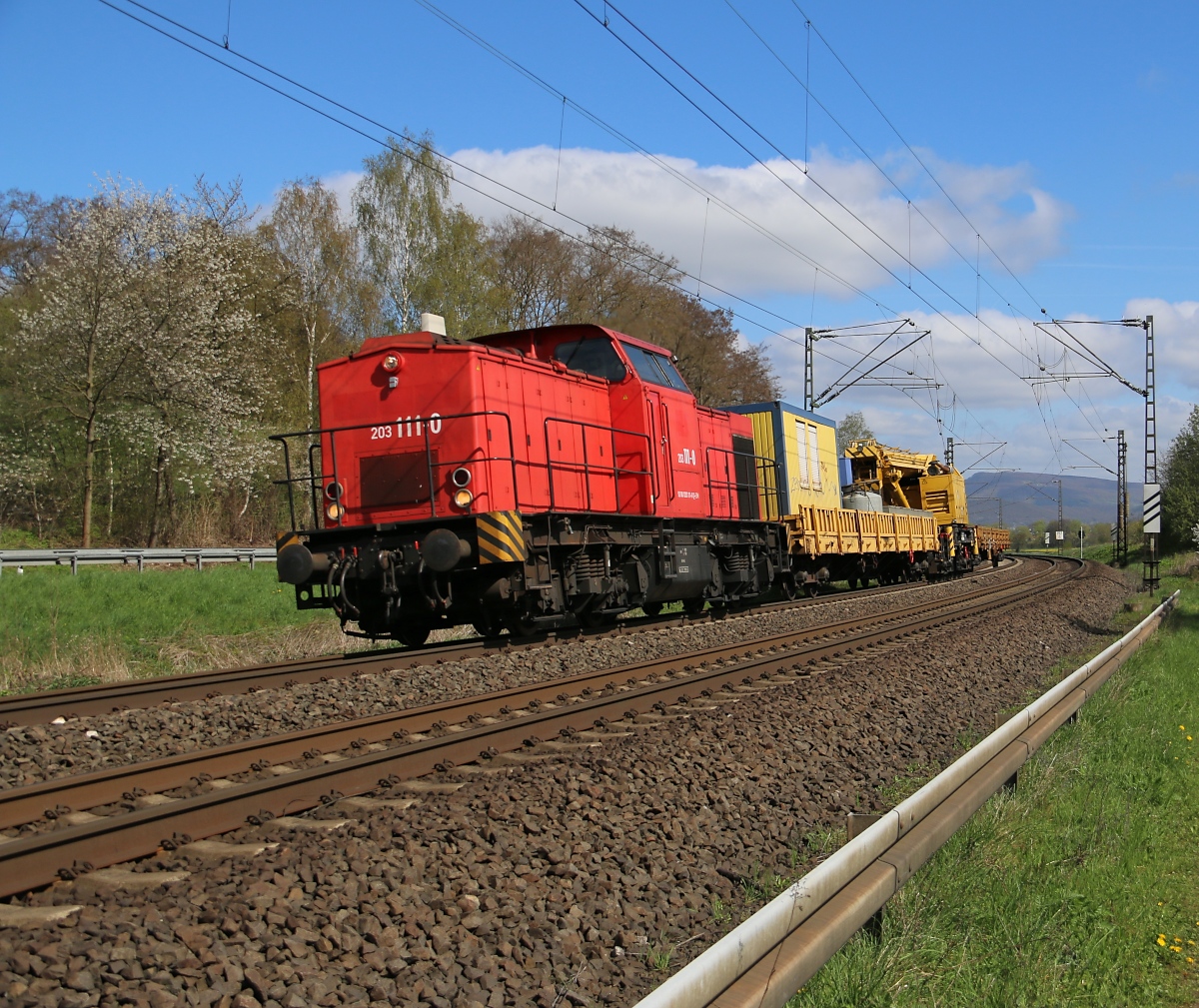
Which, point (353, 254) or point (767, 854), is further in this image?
point (353, 254)

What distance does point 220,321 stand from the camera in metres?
29.1

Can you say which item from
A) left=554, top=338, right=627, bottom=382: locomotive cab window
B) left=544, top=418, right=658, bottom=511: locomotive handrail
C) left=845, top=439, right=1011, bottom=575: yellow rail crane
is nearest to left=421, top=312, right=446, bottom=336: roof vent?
left=544, top=418, right=658, bottom=511: locomotive handrail

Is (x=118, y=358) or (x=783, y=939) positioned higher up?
(x=118, y=358)

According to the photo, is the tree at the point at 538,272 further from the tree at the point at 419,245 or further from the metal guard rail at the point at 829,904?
the metal guard rail at the point at 829,904

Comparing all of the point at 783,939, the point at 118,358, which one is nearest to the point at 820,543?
the point at 783,939

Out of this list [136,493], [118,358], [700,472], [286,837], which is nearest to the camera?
[286,837]

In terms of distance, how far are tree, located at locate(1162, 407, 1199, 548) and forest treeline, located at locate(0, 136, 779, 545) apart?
84.0 feet

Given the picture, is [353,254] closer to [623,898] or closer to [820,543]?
[820,543]

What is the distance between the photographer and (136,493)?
30266 mm

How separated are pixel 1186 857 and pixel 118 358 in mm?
28047

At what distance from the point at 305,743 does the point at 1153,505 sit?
2133 centimetres

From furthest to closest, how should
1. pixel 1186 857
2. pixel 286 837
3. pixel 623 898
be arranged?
1. pixel 1186 857
2. pixel 286 837
3. pixel 623 898

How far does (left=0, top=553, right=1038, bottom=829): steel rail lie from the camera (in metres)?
4.75

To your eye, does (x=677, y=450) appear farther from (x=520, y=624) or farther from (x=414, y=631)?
(x=414, y=631)
